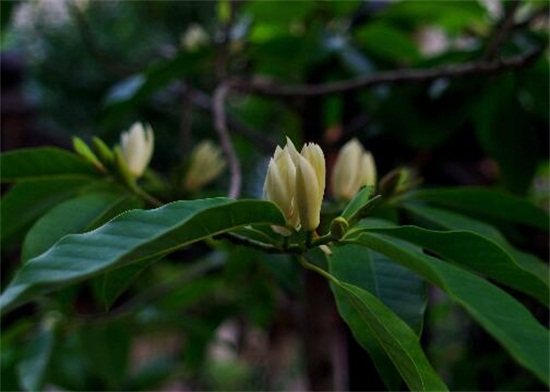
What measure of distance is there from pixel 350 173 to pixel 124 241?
0.35m

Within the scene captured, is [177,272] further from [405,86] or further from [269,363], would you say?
[405,86]

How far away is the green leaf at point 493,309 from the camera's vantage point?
0.38 metres

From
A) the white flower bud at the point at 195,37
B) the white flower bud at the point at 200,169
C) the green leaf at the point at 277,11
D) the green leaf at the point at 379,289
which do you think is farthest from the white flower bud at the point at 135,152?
the white flower bud at the point at 195,37

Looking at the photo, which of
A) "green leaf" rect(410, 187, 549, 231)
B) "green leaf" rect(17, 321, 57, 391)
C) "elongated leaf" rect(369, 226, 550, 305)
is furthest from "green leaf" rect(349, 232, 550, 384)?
"green leaf" rect(17, 321, 57, 391)

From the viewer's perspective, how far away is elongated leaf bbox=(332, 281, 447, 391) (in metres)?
0.43

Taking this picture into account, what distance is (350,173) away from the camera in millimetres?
675

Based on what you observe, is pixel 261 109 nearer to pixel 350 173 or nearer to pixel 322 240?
pixel 350 173

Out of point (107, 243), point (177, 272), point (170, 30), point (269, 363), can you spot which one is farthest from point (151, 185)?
point (269, 363)

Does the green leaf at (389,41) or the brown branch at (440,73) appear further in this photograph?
the green leaf at (389,41)

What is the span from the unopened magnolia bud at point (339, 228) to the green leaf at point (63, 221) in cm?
25

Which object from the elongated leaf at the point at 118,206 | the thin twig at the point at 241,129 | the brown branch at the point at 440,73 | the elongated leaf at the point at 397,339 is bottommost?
the elongated leaf at the point at 397,339

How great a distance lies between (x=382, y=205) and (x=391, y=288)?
0.57 ft

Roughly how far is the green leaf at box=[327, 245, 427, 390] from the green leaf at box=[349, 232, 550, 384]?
0.25 feet

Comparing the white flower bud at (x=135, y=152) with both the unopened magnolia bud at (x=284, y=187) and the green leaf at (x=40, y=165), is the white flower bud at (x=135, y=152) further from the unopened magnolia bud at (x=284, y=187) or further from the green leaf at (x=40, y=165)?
the unopened magnolia bud at (x=284, y=187)
